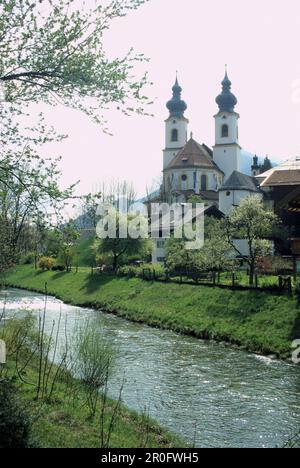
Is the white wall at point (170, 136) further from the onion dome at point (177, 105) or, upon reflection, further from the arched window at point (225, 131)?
the arched window at point (225, 131)

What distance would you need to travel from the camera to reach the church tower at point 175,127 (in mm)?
82438

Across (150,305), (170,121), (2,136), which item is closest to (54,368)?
(2,136)

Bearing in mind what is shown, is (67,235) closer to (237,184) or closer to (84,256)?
(237,184)

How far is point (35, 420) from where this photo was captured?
8.71m

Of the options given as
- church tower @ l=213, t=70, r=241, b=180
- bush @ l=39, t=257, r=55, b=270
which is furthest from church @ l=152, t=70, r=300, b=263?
bush @ l=39, t=257, r=55, b=270

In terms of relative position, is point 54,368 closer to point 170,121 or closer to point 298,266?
point 298,266

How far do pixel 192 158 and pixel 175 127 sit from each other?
8818 millimetres

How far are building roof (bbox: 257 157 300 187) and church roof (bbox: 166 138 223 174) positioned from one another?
33.7 m

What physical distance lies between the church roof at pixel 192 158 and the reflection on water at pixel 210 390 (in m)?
55.5

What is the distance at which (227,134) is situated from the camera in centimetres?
8000

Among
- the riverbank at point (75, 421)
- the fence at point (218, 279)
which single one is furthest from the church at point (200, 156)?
the riverbank at point (75, 421)

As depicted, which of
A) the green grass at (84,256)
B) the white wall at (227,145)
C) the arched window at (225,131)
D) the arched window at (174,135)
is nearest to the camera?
the green grass at (84,256)

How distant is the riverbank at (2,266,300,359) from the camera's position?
21.3 m

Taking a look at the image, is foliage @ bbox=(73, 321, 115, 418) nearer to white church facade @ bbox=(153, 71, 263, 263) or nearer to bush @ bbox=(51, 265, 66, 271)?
bush @ bbox=(51, 265, 66, 271)
